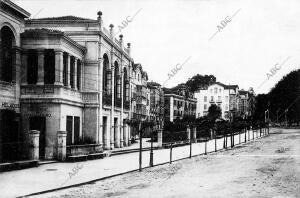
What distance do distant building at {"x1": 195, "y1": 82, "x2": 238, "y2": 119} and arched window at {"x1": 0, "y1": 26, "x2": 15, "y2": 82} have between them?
310 ft

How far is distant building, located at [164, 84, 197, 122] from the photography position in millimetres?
97000

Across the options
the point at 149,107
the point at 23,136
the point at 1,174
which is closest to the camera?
the point at 1,174

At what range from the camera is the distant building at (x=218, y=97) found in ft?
377

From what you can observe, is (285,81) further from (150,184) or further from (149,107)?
(150,184)

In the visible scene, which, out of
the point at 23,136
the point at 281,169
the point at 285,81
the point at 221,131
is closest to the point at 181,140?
the point at 221,131

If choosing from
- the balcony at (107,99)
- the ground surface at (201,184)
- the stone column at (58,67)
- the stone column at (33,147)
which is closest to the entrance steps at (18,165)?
the stone column at (33,147)

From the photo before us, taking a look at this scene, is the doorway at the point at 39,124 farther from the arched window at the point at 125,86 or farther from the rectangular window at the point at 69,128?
the arched window at the point at 125,86

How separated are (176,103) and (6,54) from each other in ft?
256

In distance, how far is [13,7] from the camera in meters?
22.1

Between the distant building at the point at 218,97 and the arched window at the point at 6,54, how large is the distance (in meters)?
94.5

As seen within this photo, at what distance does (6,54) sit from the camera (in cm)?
2253

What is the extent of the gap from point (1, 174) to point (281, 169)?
12.0 m

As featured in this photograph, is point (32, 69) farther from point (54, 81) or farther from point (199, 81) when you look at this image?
point (199, 81)

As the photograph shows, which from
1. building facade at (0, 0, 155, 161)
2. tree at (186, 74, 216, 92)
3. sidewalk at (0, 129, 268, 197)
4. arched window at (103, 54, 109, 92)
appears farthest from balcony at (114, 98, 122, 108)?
tree at (186, 74, 216, 92)
